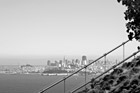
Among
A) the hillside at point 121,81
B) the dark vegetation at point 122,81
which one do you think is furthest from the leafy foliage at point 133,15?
the hillside at point 121,81

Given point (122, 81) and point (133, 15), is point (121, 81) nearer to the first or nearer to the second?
point (122, 81)

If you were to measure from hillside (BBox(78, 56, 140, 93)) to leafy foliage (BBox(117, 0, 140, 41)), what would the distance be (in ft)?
7.57

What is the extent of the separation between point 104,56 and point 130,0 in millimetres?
3696

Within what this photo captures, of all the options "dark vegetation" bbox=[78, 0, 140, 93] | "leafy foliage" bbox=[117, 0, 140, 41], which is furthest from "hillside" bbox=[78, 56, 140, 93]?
"leafy foliage" bbox=[117, 0, 140, 41]

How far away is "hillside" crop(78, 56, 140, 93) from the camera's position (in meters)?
8.71

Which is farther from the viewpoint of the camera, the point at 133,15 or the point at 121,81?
the point at 121,81

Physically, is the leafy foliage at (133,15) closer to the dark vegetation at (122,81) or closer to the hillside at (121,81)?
the dark vegetation at (122,81)

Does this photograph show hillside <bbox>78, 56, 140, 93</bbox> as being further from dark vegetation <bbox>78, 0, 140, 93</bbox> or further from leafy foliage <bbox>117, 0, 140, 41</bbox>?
leafy foliage <bbox>117, 0, 140, 41</bbox>

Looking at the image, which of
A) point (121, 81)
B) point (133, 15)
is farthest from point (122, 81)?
point (133, 15)

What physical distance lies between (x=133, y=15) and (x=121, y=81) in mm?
3691

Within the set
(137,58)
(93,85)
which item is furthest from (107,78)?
(137,58)

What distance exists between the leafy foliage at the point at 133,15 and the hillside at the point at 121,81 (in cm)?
231

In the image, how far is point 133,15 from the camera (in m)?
6.07

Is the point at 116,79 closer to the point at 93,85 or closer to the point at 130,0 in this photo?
the point at 93,85
